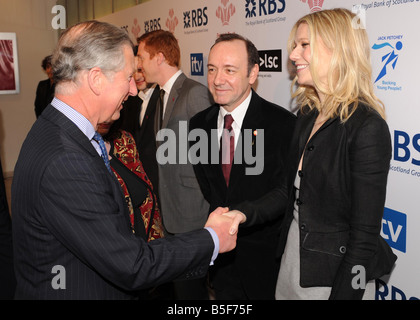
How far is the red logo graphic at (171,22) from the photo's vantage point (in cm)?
514

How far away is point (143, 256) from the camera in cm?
151

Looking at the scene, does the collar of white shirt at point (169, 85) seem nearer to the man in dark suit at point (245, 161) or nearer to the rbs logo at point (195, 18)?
the rbs logo at point (195, 18)

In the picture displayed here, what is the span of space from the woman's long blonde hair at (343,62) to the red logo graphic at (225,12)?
83.9 inches

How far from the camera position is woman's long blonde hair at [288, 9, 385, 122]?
185cm

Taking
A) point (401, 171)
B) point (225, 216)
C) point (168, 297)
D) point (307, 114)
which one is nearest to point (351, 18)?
point (307, 114)

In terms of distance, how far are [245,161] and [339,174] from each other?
86 centimetres

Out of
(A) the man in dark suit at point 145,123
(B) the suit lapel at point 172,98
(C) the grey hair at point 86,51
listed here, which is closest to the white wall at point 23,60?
(A) the man in dark suit at point 145,123

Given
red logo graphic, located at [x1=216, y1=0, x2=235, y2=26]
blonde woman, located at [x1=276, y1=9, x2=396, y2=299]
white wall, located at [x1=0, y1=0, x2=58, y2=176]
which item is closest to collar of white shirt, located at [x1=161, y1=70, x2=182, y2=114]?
red logo graphic, located at [x1=216, y1=0, x2=235, y2=26]

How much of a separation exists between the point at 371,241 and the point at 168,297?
2303mm

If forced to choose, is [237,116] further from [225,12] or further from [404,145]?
[225,12]

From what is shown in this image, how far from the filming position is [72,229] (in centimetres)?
138

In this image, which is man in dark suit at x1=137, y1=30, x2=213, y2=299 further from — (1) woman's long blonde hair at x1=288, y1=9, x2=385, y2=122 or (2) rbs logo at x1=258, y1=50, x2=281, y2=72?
(1) woman's long blonde hair at x1=288, y1=9, x2=385, y2=122

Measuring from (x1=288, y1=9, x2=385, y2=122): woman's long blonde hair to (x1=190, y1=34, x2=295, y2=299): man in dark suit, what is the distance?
701mm

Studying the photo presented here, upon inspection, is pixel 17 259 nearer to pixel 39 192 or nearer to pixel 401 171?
pixel 39 192
